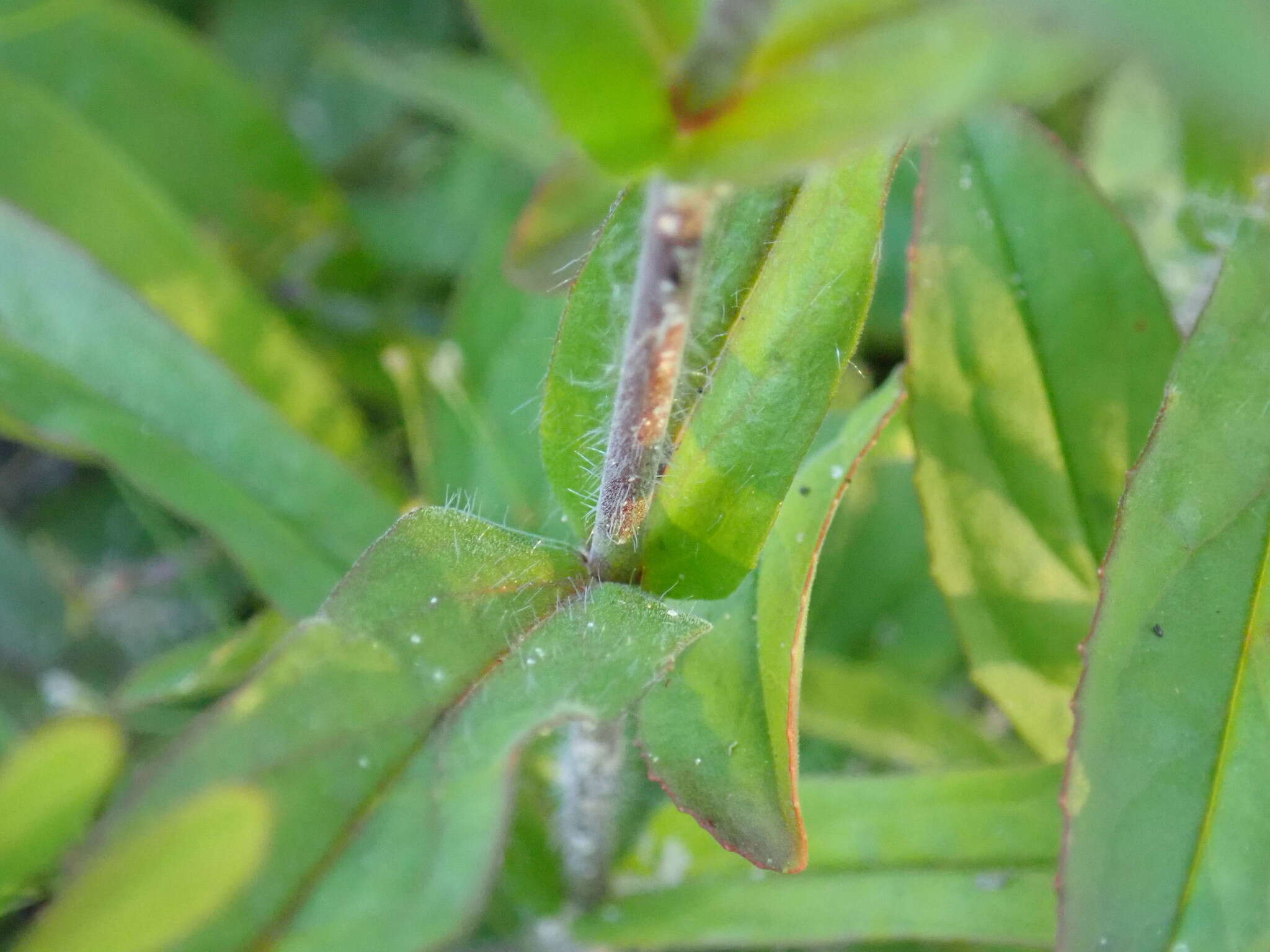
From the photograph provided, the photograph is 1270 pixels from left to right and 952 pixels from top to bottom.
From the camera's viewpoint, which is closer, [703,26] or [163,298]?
[703,26]

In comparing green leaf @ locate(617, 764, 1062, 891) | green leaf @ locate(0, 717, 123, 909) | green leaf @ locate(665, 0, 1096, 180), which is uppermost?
green leaf @ locate(665, 0, 1096, 180)

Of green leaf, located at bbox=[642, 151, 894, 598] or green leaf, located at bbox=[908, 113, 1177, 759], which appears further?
green leaf, located at bbox=[908, 113, 1177, 759]

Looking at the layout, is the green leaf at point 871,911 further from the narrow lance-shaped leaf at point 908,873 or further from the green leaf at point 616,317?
the green leaf at point 616,317

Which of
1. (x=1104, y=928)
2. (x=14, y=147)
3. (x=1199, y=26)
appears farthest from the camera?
(x=14, y=147)

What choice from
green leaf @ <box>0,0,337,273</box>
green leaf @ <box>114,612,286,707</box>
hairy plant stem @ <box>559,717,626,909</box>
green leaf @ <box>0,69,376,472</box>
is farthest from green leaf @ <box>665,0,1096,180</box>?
green leaf @ <box>0,0,337,273</box>

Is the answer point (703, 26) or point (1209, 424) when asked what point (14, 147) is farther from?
point (1209, 424)

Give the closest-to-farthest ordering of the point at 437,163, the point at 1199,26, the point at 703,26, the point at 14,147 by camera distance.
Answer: the point at 1199,26
the point at 703,26
the point at 14,147
the point at 437,163

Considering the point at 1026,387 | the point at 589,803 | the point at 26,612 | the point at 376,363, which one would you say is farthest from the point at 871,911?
the point at 26,612

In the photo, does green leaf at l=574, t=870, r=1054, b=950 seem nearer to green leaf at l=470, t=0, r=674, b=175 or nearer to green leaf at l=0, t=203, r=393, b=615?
A: green leaf at l=0, t=203, r=393, b=615

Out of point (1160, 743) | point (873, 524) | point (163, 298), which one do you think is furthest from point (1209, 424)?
point (163, 298)
